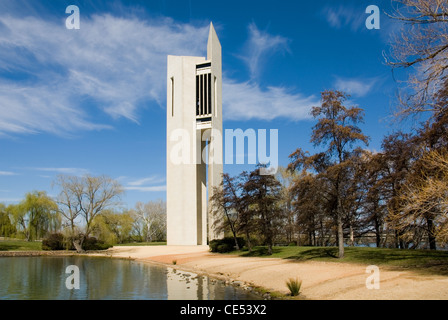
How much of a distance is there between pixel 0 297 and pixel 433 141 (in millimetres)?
21734

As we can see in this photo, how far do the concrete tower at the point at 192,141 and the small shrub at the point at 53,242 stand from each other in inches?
582

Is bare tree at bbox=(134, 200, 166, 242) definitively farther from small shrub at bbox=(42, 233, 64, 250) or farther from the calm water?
the calm water

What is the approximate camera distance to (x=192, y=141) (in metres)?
53.8

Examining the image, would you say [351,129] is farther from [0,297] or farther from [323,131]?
[0,297]

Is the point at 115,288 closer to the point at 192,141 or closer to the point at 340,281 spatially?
the point at 340,281

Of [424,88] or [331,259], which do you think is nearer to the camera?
[424,88]

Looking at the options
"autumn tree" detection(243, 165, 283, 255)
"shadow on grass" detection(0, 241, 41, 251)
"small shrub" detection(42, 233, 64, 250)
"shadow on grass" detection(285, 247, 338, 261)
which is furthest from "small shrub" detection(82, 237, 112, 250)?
"shadow on grass" detection(285, 247, 338, 261)

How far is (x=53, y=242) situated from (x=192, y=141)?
77.3ft

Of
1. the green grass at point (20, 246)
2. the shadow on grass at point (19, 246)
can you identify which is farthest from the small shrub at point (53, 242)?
the shadow on grass at point (19, 246)

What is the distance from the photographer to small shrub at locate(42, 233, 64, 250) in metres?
42.0

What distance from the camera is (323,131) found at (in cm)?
2219

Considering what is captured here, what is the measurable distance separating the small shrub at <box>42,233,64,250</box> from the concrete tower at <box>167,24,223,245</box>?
14.8 metres
